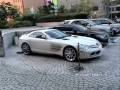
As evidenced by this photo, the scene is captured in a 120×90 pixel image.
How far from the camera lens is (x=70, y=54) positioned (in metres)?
12.9

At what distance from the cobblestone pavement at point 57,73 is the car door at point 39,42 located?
0.40 metres

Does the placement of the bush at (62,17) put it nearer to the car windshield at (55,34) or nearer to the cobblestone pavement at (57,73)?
the car windshield at (55,34)

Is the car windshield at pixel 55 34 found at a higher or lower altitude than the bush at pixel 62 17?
higher

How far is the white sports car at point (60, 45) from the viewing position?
12.7 metres

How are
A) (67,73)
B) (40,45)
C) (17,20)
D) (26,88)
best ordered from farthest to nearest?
(17,20) → (40,45) → (67,73) → (26,88)

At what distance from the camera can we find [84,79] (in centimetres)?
952

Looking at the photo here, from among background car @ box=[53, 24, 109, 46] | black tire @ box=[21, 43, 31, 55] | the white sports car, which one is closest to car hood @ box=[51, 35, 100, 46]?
the white sports car

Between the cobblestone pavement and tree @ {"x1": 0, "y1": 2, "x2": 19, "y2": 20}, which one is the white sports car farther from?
tree @ {"x1": 0, "y1": 2, "x2": 19, "y2": 20}

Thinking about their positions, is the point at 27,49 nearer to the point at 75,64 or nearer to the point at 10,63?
the point at 10,63

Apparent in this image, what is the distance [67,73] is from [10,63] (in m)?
3.33

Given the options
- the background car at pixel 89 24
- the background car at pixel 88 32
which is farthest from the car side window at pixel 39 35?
the background car at pixel 89 24

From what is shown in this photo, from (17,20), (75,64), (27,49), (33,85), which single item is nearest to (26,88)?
(33,85)

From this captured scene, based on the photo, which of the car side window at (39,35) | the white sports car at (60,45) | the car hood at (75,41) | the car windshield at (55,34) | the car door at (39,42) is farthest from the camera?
the car side window at (39,35)

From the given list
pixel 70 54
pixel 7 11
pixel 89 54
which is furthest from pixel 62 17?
pixel 89 54
